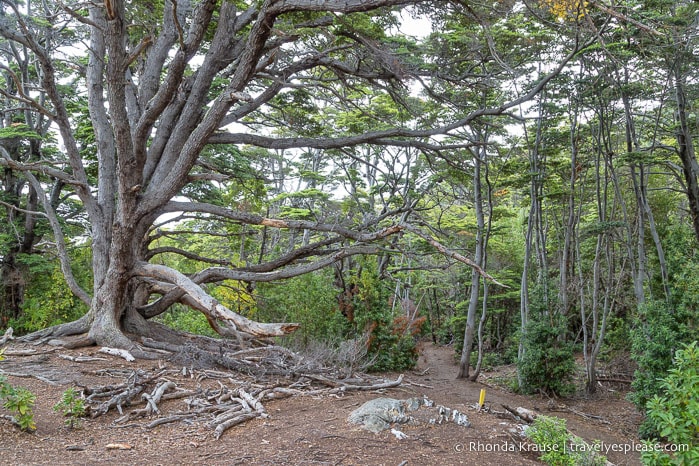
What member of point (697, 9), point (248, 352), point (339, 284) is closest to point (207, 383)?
point (248, 352)

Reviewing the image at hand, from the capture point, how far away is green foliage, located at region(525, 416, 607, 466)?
3592 mm

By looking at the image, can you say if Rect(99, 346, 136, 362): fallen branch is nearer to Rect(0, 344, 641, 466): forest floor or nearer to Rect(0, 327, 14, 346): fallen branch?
Rect(0, 344, 641, 466): forest floor

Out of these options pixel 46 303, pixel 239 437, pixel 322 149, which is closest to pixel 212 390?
pixel 239 437

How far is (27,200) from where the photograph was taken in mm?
12672

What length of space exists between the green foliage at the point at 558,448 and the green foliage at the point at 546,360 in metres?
7.34

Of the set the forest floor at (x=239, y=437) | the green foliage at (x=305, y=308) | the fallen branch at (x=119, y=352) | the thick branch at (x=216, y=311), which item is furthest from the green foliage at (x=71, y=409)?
the green foliage at (x=305, y=308)

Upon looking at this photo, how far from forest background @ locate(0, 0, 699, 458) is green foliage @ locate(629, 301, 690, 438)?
0.04m

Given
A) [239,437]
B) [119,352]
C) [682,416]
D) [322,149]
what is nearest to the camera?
[682,416]

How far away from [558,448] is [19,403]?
4602 millimetres

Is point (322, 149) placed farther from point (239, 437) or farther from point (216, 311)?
point (239, 437)

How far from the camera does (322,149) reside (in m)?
9.69

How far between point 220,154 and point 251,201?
2019 mm

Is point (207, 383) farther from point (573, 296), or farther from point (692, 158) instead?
point (573, 296)

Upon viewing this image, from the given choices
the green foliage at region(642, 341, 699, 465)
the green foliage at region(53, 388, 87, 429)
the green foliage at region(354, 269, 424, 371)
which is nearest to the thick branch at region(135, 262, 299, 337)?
the green foliage at region(53, 388, 87, 429)
